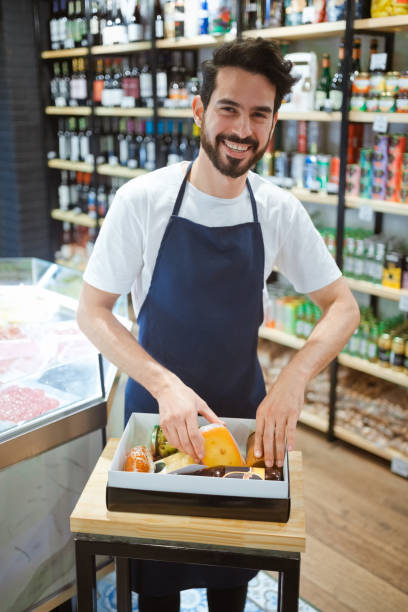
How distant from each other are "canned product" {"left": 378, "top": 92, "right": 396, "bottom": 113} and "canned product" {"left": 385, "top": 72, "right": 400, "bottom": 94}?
2 centimetres

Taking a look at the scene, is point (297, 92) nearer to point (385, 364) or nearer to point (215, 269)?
point (385, 364)

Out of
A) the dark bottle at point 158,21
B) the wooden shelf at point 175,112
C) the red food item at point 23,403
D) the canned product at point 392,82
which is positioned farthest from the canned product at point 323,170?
the red food item at point 23,403

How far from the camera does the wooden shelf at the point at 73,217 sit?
571 centimetres

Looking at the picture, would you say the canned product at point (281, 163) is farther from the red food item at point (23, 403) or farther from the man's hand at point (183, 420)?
the man's hand at point (183, 420)

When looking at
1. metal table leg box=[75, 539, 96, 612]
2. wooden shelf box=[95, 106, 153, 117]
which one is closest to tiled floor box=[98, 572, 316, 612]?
metal table leg box=[75, 539, 96, 612]

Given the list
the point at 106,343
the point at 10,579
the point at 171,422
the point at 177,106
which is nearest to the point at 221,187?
the point at 106,343

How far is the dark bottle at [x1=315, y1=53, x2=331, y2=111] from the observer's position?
3547mm

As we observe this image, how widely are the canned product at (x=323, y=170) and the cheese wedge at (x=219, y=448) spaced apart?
2.60 metres

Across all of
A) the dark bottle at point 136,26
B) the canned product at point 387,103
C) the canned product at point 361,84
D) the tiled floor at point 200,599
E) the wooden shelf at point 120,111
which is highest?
the dark bottle at point 136,26

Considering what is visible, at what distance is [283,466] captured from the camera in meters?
1.33

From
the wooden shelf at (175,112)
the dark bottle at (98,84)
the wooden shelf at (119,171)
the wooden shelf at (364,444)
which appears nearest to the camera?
the wooden shelf at (364,444)

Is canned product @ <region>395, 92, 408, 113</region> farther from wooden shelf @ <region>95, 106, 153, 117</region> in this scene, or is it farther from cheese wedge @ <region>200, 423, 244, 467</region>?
cheese wedge @ <region>200, 423, 244, 467</region>

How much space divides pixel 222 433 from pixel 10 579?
1117 millimetres

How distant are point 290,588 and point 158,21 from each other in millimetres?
4253
